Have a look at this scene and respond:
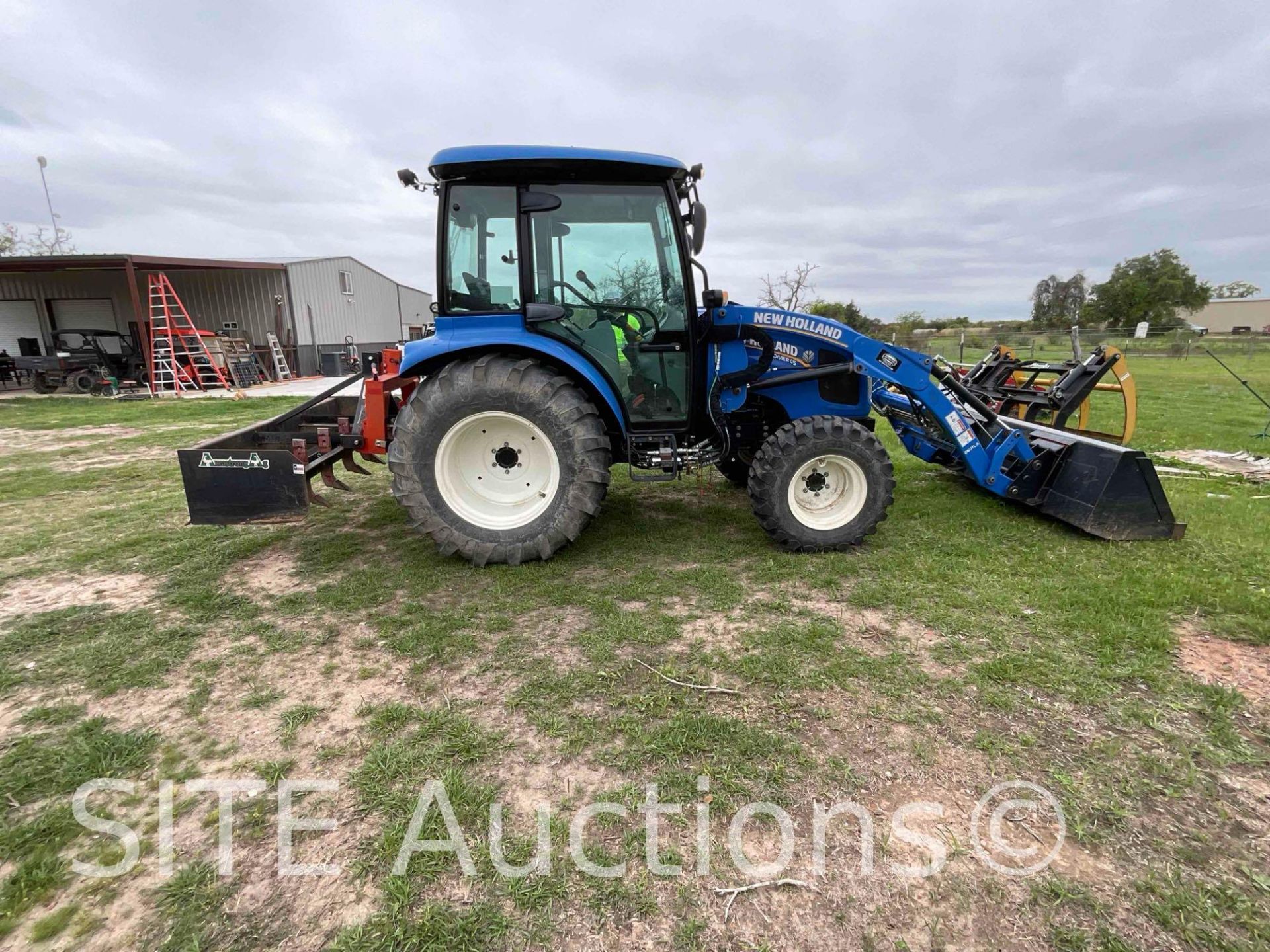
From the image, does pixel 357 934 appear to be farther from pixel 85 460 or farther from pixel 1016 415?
pixel 85 460

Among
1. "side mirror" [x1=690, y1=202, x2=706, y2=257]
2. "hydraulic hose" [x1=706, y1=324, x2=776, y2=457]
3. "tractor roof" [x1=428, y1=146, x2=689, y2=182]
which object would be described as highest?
"tractor roof" [x1=428, y1=146, x2=689, y2=182]

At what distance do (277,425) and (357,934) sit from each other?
12.9 ft

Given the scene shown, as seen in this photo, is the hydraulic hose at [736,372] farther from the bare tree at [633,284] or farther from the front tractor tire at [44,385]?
the front tractor tire at [44,385]

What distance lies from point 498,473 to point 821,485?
7.23ft

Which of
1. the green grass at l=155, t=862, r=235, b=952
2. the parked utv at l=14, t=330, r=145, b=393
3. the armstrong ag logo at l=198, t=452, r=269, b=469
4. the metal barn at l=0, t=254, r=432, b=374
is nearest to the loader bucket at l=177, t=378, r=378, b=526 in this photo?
the armstrong ag logo at l=198, t=452, r=269, b=469

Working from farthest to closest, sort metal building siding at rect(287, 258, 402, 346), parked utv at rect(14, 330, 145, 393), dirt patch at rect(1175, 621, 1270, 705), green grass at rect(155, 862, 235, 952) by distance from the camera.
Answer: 1. metal building siding at rect(287, 258, 402, 346)
2. parked utv at rect(14, 330, 145, 393)
3. dirt patch at rect(1175, 621, 1270, 705)
4. green grass at rect(155, 862, 235, 952)

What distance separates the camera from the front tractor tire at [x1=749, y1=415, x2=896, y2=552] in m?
3.94

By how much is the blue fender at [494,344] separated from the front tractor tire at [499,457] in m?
0.10

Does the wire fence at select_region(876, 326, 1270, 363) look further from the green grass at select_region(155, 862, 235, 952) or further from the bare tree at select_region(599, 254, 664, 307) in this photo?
the green grass at select_region(155, 862, 235, 952)

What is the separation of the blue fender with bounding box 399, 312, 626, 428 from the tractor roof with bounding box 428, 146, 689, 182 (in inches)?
33.8

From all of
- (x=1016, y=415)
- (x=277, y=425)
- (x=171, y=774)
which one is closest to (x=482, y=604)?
(x=171, y=774)

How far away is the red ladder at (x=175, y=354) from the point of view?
49.0 ft

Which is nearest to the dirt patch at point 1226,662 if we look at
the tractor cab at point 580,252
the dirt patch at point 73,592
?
the tractor cab at point 580,252

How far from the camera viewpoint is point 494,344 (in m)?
3.78
